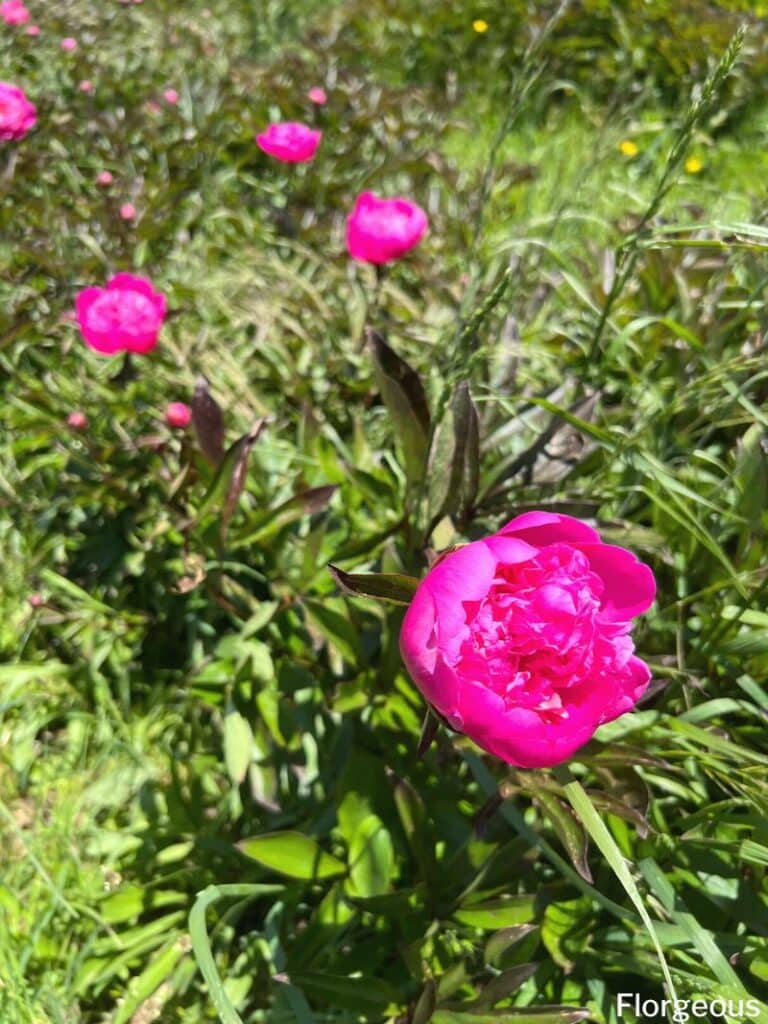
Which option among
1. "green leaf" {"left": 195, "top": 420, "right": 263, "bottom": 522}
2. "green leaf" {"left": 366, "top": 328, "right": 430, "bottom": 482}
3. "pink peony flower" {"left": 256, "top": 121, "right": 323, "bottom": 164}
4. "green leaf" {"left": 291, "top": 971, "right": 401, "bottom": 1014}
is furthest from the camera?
"pink peony flower" {"left": 256, "top": 121, "right": 323, "bottom": 164}

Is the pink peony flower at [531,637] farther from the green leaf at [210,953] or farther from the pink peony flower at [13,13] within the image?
the pink peony flower at [13,13]

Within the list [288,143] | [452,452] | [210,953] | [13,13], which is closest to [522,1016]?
[210,953]

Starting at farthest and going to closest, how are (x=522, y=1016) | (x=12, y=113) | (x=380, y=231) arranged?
(x=12, y=113) → (x=380, y=231) → (x=522, y=1016)

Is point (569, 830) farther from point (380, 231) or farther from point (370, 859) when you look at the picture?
point (380, 231)

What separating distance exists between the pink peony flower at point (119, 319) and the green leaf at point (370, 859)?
82 cm

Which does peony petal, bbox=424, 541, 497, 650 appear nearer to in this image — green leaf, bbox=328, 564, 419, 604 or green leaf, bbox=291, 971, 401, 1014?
green leaf, bbox=328, 564, 419, 604

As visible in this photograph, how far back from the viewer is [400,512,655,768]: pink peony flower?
2.11ft

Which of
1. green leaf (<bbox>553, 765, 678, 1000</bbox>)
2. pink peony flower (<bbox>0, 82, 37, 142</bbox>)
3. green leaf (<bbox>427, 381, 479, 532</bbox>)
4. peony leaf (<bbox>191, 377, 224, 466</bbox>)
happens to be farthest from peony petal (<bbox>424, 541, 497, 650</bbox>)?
pink peony flower (<bbox>0, 82, 37, 142</bbox>)

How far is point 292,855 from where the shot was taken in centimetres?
99

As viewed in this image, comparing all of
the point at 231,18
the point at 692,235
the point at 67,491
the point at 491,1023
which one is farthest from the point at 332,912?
the point at 231,18

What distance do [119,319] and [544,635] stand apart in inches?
37.0

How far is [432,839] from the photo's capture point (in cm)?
102

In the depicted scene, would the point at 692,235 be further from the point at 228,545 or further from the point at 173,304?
the point at 228,545

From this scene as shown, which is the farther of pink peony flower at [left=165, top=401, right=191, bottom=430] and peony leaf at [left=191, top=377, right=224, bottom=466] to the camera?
pink peony flower at [left=165, top=401, right=191, bottom=430]
